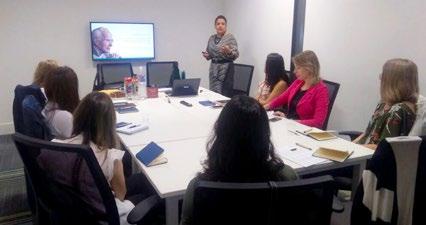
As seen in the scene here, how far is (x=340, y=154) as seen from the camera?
1976mm

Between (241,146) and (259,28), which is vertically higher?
(259,28)

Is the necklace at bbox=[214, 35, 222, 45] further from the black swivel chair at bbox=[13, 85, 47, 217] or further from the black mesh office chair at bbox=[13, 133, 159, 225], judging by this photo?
the black mesh office chair at bbox=[13, 133, 159, 225]

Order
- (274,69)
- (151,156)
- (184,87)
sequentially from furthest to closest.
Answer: (184,87), (274,69), (151,156)

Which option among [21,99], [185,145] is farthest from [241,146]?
[21,99]

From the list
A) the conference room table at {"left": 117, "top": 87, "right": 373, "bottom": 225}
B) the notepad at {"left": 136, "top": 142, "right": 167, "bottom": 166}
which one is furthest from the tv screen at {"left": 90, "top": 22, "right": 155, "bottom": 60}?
the notepad at {"left": 136, "top": 142, "right": 167, "bottom": 166}

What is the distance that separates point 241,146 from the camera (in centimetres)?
118

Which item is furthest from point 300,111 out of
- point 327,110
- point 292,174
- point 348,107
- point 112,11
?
point 112,11

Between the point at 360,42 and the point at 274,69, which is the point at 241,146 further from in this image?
the point at 360,42

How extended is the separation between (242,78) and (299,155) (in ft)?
7.52

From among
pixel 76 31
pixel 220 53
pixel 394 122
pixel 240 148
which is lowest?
pixel 394 122

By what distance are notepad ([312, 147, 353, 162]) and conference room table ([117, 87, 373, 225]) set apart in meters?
0.03

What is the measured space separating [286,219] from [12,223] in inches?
86.7

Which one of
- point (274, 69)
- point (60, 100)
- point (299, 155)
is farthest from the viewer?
point (274, 69)

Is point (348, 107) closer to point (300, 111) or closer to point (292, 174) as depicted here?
point (300, 111)
